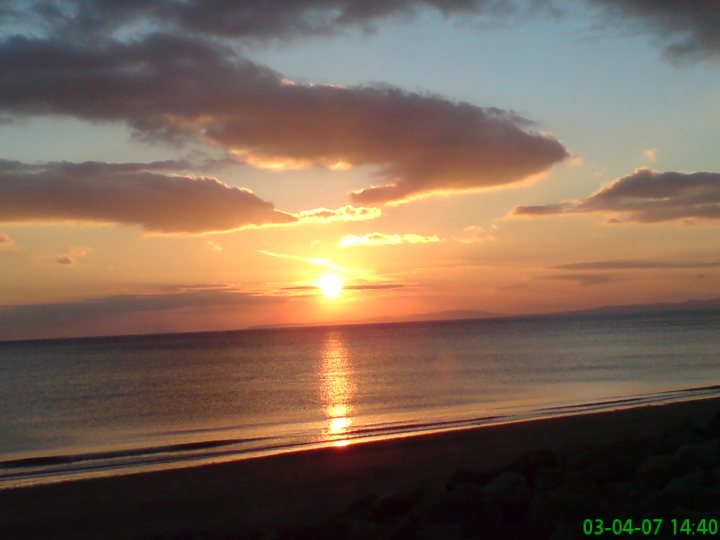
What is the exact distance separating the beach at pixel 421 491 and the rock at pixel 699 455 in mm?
25

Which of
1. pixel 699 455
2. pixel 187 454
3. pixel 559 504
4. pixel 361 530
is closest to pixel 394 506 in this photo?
pixel 361 530

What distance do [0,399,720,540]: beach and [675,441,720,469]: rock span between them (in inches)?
1.0

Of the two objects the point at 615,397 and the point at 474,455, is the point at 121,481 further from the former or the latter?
the point at 615,397

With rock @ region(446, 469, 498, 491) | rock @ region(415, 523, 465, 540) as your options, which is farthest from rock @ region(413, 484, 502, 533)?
rock @ region(446, 469, 498, 491)

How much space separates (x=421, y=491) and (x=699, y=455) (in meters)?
3.54

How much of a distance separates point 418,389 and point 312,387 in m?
9.16

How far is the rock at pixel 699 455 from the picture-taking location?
8812 mm

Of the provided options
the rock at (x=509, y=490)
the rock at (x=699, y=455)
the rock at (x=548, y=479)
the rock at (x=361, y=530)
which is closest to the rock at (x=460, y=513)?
the rock at (x=509, y=490)

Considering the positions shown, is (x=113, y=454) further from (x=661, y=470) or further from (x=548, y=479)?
(x=661, y=470)

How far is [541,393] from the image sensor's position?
3381 centimetres

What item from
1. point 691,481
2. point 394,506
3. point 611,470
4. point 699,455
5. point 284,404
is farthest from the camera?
point 284,404

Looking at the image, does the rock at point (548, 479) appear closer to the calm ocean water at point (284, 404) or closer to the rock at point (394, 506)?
the rock at point (394, 506)

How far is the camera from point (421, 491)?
9.04 m

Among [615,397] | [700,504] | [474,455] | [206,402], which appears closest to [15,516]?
[474,455]
